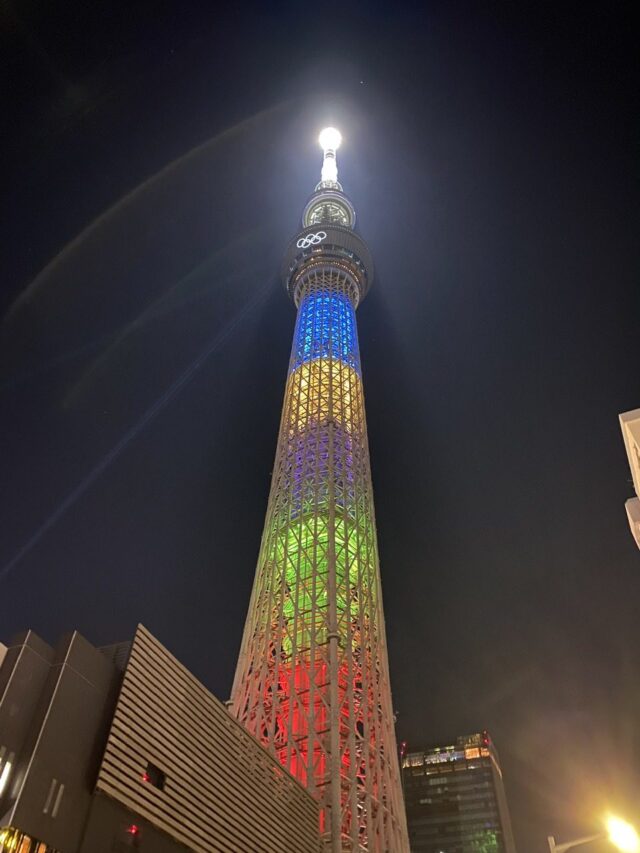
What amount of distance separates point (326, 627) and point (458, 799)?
112557 mm

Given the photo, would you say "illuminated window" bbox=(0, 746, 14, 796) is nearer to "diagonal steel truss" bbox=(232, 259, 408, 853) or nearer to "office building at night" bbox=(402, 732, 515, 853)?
"diagonal steel truss" bbox=(232, 259, 408, 853)

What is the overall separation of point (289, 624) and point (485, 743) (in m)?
115

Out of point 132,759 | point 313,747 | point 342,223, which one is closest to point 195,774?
point 132,759

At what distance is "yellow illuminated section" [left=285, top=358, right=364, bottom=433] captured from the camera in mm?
42406

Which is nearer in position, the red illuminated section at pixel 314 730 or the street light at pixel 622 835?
the street light at pixel 622 835

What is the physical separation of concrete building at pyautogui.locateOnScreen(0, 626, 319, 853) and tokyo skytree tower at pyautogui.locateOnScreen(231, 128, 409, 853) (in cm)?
662

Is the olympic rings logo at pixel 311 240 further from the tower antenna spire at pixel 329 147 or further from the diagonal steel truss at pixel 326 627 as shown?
the tower antenna spire at pixel 329 147

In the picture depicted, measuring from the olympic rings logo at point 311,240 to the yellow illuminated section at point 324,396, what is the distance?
39.9 ft

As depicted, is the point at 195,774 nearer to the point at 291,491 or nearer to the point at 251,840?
the point at 251,840

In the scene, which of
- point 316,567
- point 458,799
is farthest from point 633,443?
Answer: point 458,799

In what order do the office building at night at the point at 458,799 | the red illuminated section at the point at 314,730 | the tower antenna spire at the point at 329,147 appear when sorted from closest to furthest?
1. the red illuminated section at the point at 314,730
2. the tower antenna spire at the point at 329,147
3. the office building at night at the point at 458,799

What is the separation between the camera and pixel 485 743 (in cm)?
13200

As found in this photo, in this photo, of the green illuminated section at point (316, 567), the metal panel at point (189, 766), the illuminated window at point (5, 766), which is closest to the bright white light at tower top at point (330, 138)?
the green illuminated section at point (316, 567)

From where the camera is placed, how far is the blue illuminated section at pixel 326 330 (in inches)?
1834
